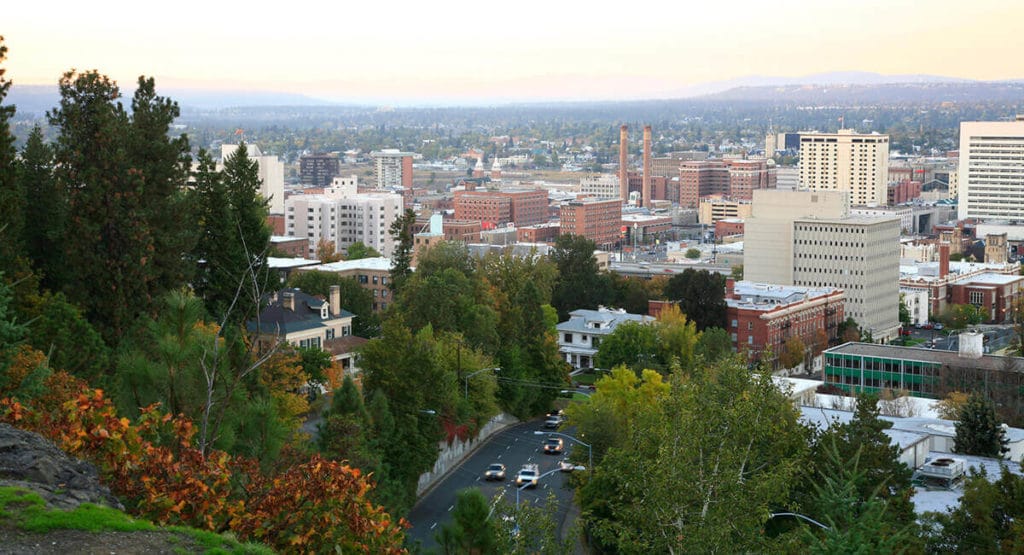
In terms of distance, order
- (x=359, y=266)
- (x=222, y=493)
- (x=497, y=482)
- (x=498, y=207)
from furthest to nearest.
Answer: (x=498, y=207) → (x=359, y=266) → (x=497, y=482) → (x=222, y=493)

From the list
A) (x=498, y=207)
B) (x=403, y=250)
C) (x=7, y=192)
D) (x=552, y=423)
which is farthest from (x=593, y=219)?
(x=7, y=192)

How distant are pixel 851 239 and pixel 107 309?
6450 cm

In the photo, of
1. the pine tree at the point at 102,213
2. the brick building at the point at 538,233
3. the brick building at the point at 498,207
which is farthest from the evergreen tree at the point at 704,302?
the brick building at the point at 498,207

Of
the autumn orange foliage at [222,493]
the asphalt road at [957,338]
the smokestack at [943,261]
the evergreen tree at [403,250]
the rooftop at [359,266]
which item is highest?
the autumn orange foliage at [222,493]

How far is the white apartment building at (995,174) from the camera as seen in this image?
16888cm

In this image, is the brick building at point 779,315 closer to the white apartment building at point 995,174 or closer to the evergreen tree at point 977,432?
Result: the evergreen tree at point 977,432

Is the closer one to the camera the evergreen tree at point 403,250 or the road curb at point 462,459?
the road curb at point 462,459

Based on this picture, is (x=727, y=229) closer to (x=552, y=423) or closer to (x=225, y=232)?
(x=552, y=423)

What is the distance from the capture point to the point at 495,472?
43.0 meters

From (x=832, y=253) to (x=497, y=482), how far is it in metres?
52.8

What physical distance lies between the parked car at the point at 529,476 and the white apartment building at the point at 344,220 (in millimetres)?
85765

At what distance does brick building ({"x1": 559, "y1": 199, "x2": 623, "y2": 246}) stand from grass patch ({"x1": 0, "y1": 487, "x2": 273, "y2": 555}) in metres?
137

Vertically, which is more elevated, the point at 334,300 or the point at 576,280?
the point at 334,300

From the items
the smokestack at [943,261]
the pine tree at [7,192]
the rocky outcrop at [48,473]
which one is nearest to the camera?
the rocky outcrop at [48,473]
